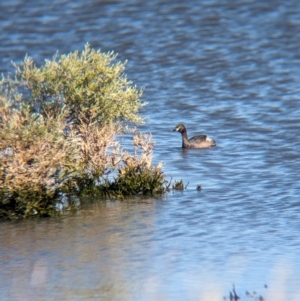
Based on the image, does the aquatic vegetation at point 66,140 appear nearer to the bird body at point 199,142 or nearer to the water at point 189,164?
the water at point 189,164

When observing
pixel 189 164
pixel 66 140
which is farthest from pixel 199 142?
pixel 66 140

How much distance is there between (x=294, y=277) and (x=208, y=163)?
271 inches

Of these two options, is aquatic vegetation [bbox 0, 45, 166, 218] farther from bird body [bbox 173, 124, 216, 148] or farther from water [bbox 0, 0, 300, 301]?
bird body [bbox 173, 124, 216, 148]

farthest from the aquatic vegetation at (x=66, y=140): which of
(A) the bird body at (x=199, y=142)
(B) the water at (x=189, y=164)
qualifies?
(A) the bird body at (x=199, y=142)

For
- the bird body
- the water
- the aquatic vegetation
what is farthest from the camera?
the bird body

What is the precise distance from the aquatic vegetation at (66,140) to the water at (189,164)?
1.22 feet

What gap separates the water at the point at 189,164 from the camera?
9.68m

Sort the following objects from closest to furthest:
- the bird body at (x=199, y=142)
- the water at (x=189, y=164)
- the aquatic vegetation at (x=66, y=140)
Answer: the water at (x=189, y=164) → the aquatic vegetation at (x=66, y=140) → the bird body at (x=199, y=142)

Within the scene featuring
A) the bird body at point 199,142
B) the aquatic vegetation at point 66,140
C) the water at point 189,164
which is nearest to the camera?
the water at point 189,164

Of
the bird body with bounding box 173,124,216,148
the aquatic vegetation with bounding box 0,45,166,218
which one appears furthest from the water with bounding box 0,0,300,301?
the aquatic vegetation with bounding box 0,45,166,218

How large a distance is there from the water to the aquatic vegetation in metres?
0.37

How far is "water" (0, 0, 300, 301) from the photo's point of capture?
31.8 ft

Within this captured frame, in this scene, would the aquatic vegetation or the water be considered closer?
the water

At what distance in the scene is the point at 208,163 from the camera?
637 inches
